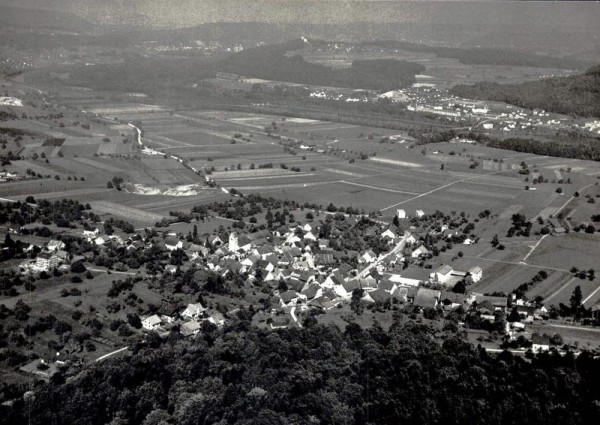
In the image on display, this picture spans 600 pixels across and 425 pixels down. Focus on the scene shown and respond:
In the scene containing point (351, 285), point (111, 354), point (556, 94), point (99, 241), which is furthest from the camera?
point (556, 94)

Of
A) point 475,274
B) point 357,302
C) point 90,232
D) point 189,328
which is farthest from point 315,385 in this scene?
point 90,232

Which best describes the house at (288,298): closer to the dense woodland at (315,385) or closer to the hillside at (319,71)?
the dense woodland at (315,385)

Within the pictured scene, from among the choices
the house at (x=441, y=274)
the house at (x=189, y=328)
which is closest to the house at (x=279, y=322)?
the house at (x=189, y=328)

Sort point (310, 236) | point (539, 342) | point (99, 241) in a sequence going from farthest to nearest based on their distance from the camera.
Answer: point (310, 236) → point (99, 241) → point (539, 342)

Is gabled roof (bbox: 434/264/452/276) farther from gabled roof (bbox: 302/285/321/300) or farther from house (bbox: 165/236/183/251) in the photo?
house (bbox: 165/236/183/251)

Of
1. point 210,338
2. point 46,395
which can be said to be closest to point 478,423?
point 210,338

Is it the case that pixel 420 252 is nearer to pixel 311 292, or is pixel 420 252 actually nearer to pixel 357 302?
pixel 357 302

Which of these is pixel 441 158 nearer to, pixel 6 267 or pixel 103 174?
pixel 103 174

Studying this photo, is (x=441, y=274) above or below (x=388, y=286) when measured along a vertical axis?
above
